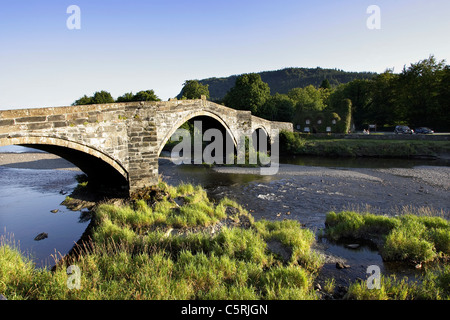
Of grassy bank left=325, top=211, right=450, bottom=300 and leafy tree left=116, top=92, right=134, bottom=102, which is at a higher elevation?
leafy tree left=116, top=92, right=134, bottom=102

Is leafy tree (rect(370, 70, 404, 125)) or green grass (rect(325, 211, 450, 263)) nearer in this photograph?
green grass (rect(325, 211, 450, 263))

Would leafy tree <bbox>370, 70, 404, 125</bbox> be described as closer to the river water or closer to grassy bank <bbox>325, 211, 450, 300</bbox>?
the river water

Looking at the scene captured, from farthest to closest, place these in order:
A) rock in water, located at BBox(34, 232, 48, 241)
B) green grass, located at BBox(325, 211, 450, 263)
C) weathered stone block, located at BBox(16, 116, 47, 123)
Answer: rock in water, located at BBox(34, 232, 48, 241)
weathered stone block, located at BBox(16, 116, 47, 123)
green grass, located at BBox(325, 211, 450, 263)

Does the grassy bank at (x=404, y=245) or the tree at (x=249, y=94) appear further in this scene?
the tree at (x=249, y=94)

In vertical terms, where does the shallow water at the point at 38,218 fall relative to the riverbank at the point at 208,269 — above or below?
below

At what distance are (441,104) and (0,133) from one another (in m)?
52.9

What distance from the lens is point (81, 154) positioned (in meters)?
11.4

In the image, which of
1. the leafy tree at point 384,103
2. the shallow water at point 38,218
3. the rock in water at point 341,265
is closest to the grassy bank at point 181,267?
the rock in water at point 341,265

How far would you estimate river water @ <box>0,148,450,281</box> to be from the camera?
8312 millimetres

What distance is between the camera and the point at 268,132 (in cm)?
3297

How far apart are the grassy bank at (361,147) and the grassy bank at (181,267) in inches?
1021

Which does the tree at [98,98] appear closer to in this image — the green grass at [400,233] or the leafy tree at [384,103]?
the green grass at [400,233]

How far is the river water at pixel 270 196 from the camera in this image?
8312 mm

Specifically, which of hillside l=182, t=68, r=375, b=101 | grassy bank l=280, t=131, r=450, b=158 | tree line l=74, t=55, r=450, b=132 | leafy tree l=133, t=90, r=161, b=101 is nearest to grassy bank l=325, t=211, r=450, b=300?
grassy bank l=280, t=131, r=450, b=158
